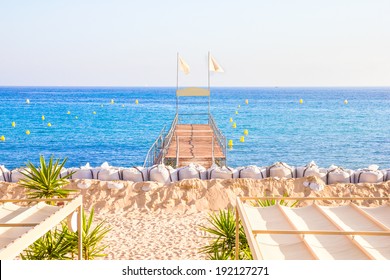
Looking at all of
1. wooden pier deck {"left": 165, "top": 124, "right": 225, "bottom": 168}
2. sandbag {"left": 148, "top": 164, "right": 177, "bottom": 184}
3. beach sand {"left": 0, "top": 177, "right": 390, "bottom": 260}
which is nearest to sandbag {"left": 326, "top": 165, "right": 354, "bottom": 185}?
beach sand {"left": 0, "top": 177, "right": 390, "bottom": 260}

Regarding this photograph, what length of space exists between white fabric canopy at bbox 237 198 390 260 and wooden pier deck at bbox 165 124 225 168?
12265 mm

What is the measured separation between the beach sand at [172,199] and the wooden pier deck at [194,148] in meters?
5.52

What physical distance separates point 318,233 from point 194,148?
1637 cm

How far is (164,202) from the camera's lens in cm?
1129

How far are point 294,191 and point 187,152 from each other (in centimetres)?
796

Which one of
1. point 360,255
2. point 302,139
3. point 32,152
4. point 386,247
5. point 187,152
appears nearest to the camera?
point 360,255

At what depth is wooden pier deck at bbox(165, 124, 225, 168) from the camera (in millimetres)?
17766

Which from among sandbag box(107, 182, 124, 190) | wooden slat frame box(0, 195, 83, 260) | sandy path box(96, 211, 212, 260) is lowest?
sandy path box(96, 211, 212, 260)

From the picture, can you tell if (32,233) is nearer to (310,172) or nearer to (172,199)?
(172,199)

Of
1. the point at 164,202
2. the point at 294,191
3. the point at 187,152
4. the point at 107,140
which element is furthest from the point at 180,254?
the point at 107,140

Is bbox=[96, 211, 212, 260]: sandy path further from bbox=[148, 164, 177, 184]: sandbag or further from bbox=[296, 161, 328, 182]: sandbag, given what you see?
bbox=[296, 161, 328, 182]: sandbag

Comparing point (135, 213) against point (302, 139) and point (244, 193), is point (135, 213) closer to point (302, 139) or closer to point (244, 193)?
point (244, 193)
